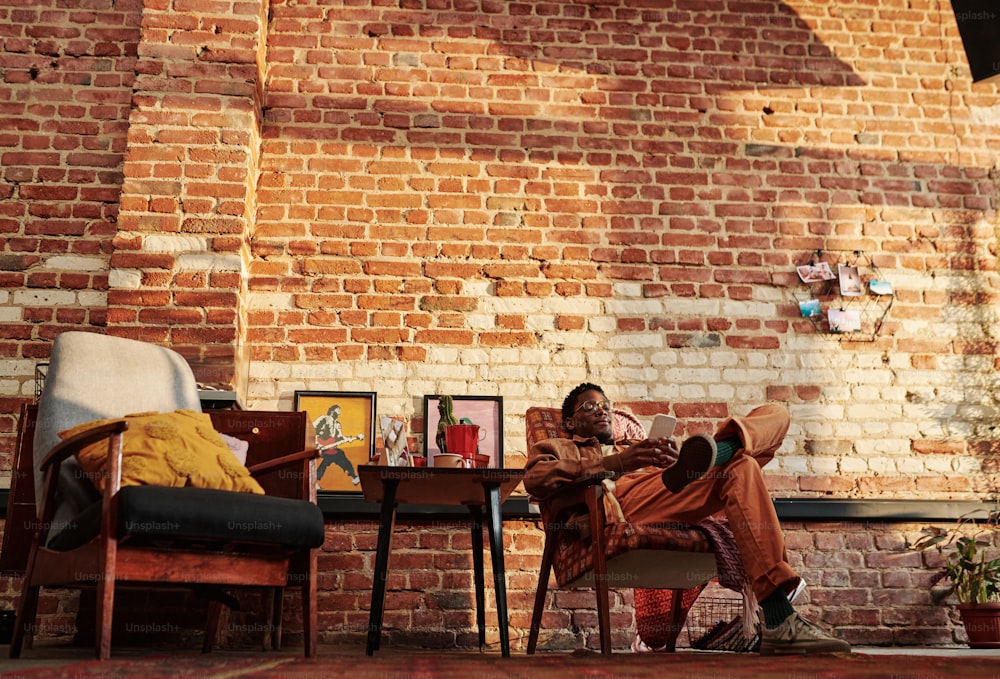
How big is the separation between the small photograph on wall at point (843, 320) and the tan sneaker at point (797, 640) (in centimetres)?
206

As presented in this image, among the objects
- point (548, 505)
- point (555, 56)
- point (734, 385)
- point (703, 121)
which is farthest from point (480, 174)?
point (548, 505)

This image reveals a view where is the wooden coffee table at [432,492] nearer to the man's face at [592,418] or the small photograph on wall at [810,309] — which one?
the man's face at [592,418]

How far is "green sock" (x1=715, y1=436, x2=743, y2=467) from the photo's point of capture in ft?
9.25

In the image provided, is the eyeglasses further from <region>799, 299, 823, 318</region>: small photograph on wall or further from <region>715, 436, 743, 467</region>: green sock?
<region>799, 299, 823, 318</region>: small photograph on wall

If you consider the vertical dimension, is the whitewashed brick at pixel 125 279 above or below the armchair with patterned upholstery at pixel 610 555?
above

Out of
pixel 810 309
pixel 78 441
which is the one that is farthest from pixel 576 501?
pixel 810 309

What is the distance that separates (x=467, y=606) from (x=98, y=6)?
3.29 metres

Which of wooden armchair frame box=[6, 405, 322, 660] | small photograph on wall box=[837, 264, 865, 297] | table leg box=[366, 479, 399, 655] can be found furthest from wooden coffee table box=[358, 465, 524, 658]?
small photograph on wall box=[837, 264, 865, 297]

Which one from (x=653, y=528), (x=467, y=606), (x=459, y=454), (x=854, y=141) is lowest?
(x=467, y=606)

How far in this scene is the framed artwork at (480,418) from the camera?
403 cm

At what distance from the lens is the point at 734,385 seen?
4254 millimetres

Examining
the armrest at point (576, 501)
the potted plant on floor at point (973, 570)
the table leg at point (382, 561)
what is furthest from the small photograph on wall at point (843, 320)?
the table leg at point (382, 561)

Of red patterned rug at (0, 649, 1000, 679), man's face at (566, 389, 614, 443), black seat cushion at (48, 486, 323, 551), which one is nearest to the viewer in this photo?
red patterned rug at (0, 649, 1000, 679)

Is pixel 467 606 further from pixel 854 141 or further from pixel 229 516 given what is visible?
pixel 854 141
